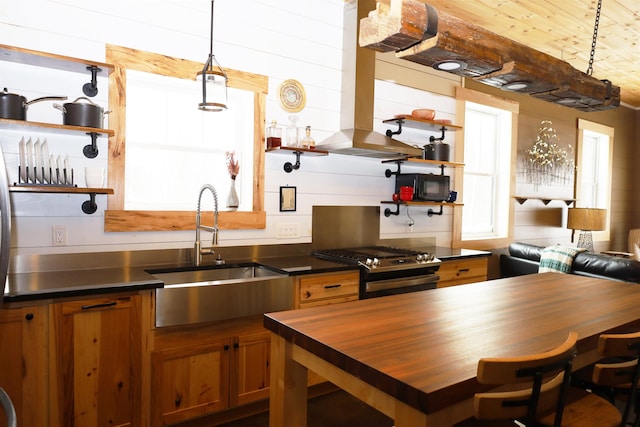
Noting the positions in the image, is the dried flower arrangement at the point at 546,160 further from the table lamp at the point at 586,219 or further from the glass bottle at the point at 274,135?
the glass bottle at the point at 274,135

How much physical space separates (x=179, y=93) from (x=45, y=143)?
0.98m

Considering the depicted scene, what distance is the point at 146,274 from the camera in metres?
2.55

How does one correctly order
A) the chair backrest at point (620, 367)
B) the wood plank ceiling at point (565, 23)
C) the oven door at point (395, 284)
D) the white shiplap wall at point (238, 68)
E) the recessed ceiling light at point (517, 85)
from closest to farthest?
the chair backrest at point (620, 367), the recessed ceiling light at point (517, 85), the white shiplap wall at point (238, 68), the oven door at point (395, 284), the wood plank ceiling at point (565, 23)

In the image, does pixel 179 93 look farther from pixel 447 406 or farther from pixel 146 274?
pixel 447 406

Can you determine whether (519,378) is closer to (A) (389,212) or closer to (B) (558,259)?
(A) (389,212)

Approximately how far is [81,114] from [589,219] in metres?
5.71

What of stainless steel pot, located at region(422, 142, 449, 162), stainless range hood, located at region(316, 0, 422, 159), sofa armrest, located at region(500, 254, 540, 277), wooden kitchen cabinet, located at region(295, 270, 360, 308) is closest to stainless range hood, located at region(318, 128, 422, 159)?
stainless range hood, located at region(316, 0, 422, 159)

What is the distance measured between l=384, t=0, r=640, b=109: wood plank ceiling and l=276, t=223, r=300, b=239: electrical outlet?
2.03m

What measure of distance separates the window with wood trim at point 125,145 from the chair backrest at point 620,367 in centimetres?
233

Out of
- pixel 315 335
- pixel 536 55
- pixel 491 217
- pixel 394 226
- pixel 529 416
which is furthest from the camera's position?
pixel 491 217

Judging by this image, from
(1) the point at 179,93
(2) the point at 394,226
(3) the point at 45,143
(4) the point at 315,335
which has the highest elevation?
(1) the point at 179,93

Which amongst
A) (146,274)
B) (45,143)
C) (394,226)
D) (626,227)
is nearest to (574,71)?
(394,226)

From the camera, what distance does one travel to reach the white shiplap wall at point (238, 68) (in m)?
2.51

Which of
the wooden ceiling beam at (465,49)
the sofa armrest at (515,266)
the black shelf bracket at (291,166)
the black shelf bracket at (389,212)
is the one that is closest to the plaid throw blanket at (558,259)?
the sofa armrest at (515,266)
